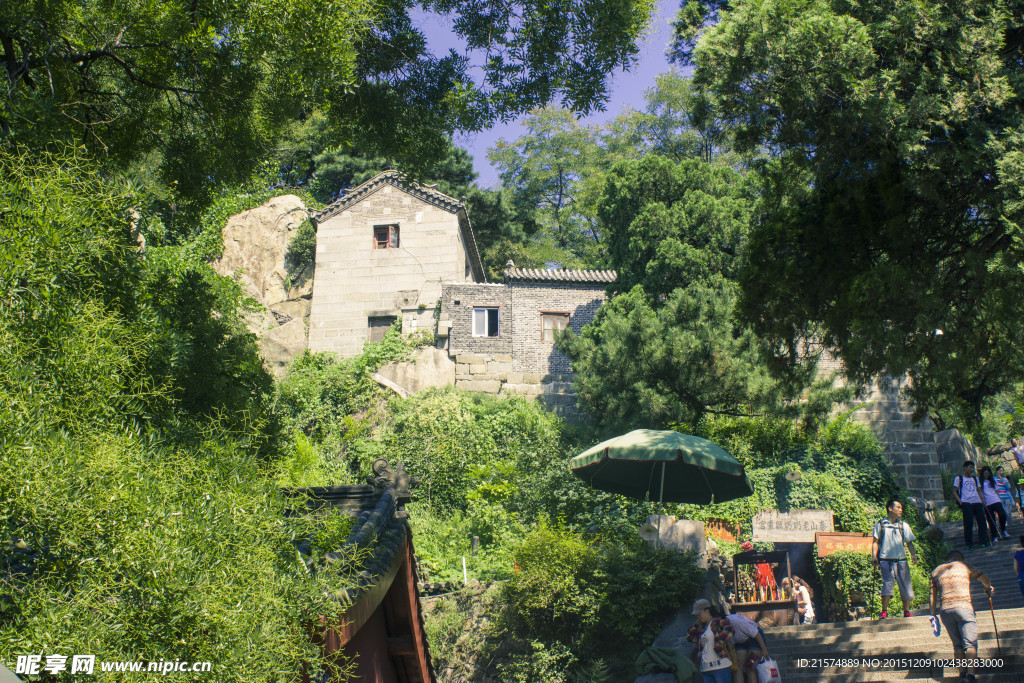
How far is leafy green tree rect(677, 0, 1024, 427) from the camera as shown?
23.0ft

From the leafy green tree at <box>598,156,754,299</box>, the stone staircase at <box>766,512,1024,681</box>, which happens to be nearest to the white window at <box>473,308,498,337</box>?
the leafy green tree at <box>598,156,754,299</box>

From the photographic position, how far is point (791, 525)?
1377cm

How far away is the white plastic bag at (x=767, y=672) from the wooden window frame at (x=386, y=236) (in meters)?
20.4

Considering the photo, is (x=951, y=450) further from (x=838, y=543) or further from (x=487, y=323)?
(x=487, y=323)

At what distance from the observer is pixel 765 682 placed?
279 inches

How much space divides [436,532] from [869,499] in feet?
29.3

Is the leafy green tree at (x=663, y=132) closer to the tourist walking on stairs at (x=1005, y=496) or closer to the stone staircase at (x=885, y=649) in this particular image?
the tourist walking on stairs at (x=1005, y=496)

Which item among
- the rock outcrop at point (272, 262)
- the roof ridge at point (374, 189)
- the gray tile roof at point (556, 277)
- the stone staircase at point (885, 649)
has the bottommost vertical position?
the stone staircase at point (885, 649)

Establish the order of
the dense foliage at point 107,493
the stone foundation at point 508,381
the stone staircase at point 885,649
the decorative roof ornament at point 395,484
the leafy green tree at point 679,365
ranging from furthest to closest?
the stone foundation at point 508,381 < the leafy green tree at point 679,365 < the stone staircase at point 885,649 < the decorative roof ornament at point 395,484 < the dense foliage at point 107,493

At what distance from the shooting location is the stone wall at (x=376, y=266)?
24.9m

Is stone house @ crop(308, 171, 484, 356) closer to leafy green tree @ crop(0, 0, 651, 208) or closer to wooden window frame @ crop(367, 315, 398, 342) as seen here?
wooden window frame @ crop(367, 315, 398, 342)

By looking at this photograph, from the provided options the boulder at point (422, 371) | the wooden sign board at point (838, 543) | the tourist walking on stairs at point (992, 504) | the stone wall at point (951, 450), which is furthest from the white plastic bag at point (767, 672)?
the boulder at point (422, 371)

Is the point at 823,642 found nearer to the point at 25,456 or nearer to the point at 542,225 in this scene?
the point at 25,456

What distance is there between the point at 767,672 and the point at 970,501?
763cm
